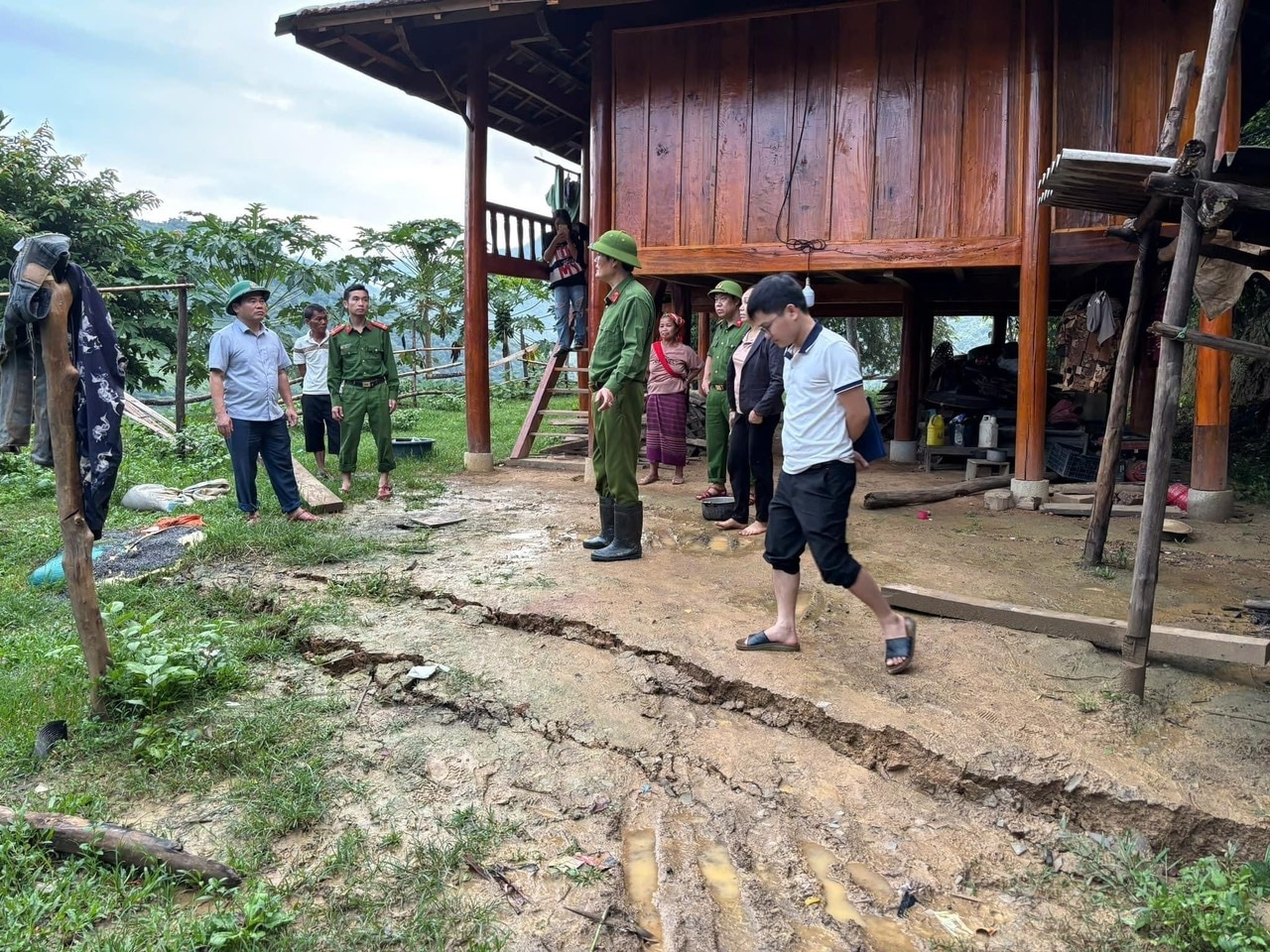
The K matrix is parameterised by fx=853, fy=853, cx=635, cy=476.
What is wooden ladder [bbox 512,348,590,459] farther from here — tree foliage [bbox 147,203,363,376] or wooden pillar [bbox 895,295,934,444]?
tree foliage [bbox 147,203,363,376]

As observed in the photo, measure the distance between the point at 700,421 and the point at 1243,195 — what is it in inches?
360

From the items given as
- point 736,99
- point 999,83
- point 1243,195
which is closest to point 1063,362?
point 999,83

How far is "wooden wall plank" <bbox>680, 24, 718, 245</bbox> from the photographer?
779 centimetres

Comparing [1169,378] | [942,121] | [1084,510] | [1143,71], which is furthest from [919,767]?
[1143,71]

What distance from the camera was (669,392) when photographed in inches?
318

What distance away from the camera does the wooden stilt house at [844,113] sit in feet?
22.8

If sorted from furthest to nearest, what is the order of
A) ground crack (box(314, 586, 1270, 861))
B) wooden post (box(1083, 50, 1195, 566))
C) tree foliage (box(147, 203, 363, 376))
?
tree foliage (box(147, 203, 363, 376)) < wooden post (box(1083, 50, 1195, 566)) < ground crack (box(314, 586, 1270, 861))

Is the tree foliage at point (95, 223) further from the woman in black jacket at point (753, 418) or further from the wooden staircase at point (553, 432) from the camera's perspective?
the woman in black jacket at point (753, 418)

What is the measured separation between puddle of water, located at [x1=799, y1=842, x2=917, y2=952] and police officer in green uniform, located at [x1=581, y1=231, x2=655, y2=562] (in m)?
2.91

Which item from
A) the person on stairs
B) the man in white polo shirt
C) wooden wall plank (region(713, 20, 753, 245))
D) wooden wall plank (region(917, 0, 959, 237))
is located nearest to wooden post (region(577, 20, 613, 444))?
wooden wall plank (region(713, 20, 753, 245))

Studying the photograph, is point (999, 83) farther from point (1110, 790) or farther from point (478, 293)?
point (1110, 790)

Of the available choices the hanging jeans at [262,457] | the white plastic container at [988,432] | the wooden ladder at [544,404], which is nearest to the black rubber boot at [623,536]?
the hanging jeans at [262,457]

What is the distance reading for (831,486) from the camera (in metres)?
3.44

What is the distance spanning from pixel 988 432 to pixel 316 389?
7136 mm
